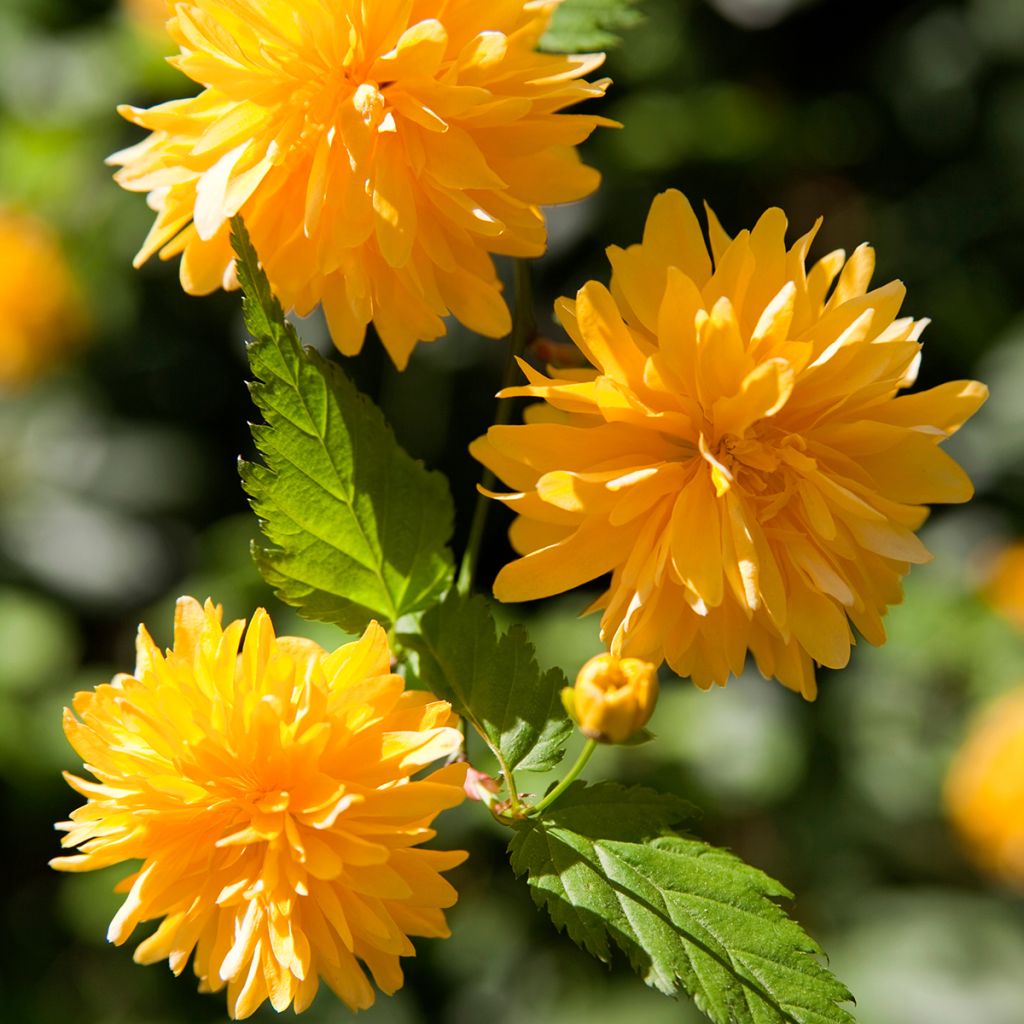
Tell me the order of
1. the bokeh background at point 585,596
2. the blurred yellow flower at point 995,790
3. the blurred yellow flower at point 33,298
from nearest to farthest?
the blurred yellow flower at point 995,790, the bokeh background at point 585,596, the blurred yellow flower at point 33,298

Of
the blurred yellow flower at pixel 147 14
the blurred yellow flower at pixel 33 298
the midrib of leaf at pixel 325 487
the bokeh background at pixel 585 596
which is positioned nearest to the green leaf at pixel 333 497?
the midrib of leaf at pixel 325 487

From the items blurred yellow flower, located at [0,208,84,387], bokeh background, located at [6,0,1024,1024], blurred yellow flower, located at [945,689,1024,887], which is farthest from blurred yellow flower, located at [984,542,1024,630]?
blurred yellow flower, located at [0,208,84,387]

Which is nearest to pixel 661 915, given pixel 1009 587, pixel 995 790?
pixel 995 790

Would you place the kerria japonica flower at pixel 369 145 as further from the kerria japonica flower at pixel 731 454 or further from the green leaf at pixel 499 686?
the green leaf at pixel 499 686

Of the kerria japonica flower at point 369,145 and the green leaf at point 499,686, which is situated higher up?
the kerria japonica flower at point 369,145

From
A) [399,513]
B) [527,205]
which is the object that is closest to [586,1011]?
[399,513]

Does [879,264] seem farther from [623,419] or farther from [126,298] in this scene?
[623,419]

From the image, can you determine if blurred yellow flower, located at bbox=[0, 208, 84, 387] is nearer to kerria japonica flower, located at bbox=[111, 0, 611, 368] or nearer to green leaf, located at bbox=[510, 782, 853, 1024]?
kerria japonica flower, located at bbox=[111, 0, 611, 368]
